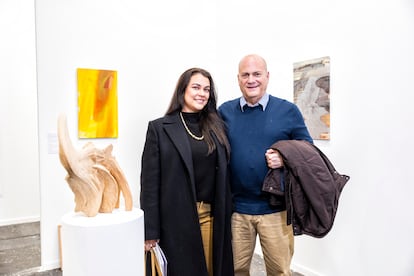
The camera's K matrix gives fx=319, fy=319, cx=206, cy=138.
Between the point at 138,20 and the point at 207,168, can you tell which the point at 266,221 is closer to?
the point at 207,168

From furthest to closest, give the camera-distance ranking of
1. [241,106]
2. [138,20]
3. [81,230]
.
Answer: [138,20], [241,106], [81,230]

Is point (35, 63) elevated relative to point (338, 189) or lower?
elevated

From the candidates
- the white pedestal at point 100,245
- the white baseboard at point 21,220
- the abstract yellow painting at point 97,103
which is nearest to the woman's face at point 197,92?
the white pedestal at point 100,245

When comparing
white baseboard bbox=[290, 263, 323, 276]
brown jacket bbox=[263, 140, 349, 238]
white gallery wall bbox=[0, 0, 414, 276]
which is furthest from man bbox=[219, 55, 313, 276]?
white baseboard bbox=[290, 263, 323, 276]

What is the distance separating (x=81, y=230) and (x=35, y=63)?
6.83 ft

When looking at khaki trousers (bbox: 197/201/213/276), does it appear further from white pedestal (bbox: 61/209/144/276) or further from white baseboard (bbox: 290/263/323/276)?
white baseboard (bbox: 290/263/323/276)

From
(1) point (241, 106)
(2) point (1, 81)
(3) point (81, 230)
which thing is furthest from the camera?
(2) point (1, 81)

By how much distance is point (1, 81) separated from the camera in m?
2.57

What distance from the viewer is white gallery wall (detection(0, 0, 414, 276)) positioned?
1996mm

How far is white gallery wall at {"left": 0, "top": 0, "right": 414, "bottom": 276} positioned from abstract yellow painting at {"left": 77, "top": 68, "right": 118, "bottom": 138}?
0.20ft

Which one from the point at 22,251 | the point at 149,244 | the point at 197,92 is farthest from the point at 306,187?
the point at 22,251

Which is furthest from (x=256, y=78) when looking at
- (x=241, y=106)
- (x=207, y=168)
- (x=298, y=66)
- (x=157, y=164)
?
(x=298, y=66)

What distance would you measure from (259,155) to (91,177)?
2.96 ft

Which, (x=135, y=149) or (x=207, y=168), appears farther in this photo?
(x=135, y=149)
